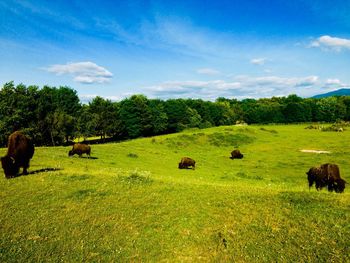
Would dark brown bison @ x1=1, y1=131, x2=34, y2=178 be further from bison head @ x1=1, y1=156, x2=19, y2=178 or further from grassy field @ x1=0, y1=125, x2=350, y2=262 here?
grassy field @ x1=0, y1=125, x2=350, y2=262

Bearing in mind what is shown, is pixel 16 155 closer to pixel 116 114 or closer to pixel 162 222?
pixel 162 222

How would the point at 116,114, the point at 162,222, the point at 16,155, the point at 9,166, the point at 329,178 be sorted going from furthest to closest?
the point at 116,114 → the point at 329,178 → the point at 16,155 → the point at 9,166 → the point at 162,222

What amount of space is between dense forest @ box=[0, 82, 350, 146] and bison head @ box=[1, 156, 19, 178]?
1822 inches

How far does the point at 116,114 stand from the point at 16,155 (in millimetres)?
74811

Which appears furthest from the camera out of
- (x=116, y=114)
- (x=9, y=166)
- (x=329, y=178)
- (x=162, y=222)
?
(x=116, y=114)

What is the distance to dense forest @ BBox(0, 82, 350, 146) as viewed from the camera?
62.7 m

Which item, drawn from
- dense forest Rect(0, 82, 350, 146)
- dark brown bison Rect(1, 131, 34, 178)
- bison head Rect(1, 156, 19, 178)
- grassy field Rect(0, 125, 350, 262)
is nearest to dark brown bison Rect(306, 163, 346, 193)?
grassy field Rect(0, 125, 350, 262)

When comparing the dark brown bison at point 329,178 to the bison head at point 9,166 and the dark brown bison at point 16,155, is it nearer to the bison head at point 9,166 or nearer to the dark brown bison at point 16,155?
the dark brown bison at point 16,155

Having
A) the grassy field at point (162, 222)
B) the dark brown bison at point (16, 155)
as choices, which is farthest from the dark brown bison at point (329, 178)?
the dark brown bison at point (16, 155)

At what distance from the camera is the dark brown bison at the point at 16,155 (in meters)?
17.7

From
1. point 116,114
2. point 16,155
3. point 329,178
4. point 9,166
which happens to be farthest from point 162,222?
point 116,114

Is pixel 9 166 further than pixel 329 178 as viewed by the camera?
No

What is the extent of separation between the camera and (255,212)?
1246 cm

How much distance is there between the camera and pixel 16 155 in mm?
18266
